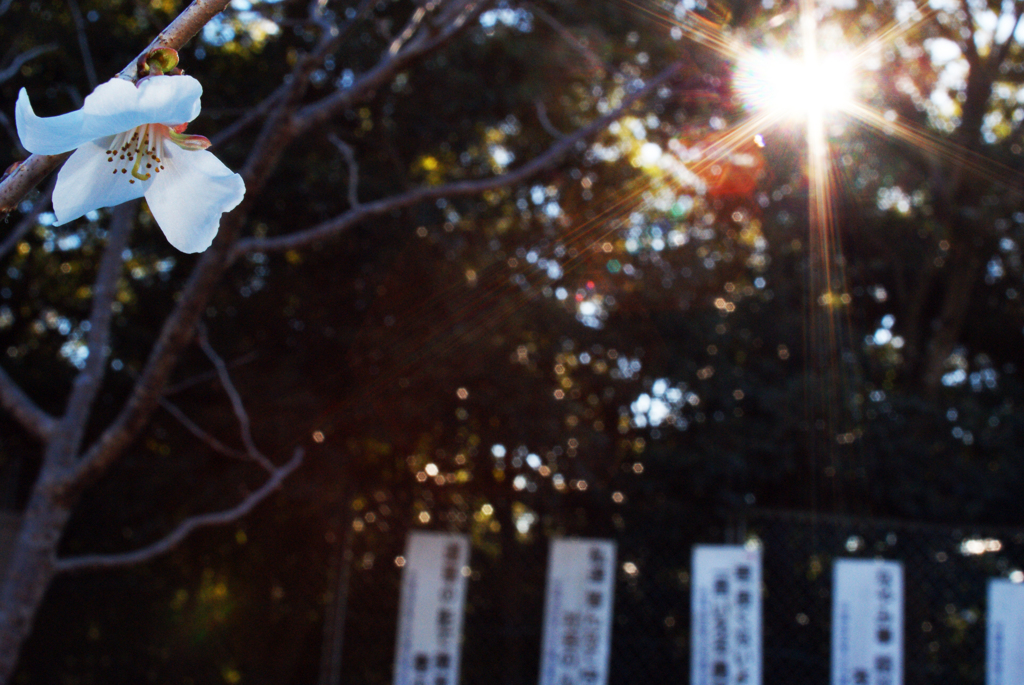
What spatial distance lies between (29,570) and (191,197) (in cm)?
201

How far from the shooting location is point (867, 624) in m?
3.45

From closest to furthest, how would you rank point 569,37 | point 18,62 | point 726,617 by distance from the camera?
point 18,62 → point 569,37 → point 726,617

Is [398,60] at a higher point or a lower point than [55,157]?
higher

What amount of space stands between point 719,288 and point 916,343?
1.78 metres

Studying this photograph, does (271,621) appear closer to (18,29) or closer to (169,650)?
(169,650)

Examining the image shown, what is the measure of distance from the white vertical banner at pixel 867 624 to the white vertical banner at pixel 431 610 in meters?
1.58

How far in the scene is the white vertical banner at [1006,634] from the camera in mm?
3316

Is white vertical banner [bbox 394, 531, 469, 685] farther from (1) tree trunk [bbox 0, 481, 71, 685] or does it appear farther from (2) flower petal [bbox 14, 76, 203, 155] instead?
(2) flower petal [bbox 14, 76, 203, 155]

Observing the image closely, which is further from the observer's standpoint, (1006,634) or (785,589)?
(785,589)

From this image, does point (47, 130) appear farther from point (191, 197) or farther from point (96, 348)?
point (96, 348)

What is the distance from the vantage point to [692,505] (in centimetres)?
460

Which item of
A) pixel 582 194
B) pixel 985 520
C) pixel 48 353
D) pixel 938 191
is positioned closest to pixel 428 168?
pixel 582 194

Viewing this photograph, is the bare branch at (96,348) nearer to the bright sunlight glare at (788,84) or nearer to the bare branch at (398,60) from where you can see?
the bare branch at (398,60)

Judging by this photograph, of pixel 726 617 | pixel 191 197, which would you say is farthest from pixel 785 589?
pixel 191 197
